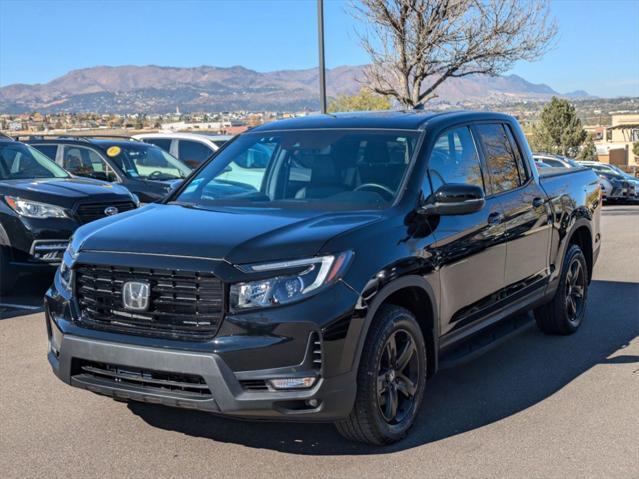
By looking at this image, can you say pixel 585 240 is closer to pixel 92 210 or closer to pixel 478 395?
pixel 478 395

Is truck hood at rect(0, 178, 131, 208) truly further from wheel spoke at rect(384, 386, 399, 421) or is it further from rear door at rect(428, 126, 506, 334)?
wheel spoke at rect(384, 386, 399, 421)

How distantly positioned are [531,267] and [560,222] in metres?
0.72

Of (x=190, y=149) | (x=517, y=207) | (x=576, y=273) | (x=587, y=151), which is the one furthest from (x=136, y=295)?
(x=587, y=151)

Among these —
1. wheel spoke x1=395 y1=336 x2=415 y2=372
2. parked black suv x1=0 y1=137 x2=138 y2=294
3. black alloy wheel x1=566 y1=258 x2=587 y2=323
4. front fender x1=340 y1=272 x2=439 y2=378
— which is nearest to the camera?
front fender x1=340 y1=272 x2=439 y2=378

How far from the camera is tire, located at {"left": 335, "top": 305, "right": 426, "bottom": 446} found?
3980 millimetres

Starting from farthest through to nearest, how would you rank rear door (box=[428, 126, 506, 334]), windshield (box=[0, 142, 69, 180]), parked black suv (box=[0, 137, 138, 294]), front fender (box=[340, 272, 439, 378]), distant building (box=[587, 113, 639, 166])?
1. distant building (box=[587, 113, 639, 166])
2. windshield (box=[0, 142, 69, 180])
3. parked black suv (box=[0, 137, 138, 294])
4. rear door (box=[428, 126, 506, 334])
5. front fender (box=[340, 272, 439, 378])

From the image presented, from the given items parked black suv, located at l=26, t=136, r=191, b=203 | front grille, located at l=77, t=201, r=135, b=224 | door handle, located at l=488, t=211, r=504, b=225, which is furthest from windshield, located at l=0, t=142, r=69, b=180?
door handle, located at l=488, t=211, r=504, b=225

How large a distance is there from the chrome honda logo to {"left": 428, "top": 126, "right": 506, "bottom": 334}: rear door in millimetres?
1712

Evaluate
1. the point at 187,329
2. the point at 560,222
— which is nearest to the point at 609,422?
the point at 560,222

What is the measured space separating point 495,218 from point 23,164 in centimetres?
613

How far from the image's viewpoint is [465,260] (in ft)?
16.1

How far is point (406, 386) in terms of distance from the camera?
4.38 metres

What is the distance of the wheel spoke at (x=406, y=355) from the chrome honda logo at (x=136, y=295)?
1424mm

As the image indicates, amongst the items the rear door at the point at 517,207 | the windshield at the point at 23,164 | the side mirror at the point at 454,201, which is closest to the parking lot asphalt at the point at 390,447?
the rear door at the point at 517,207
